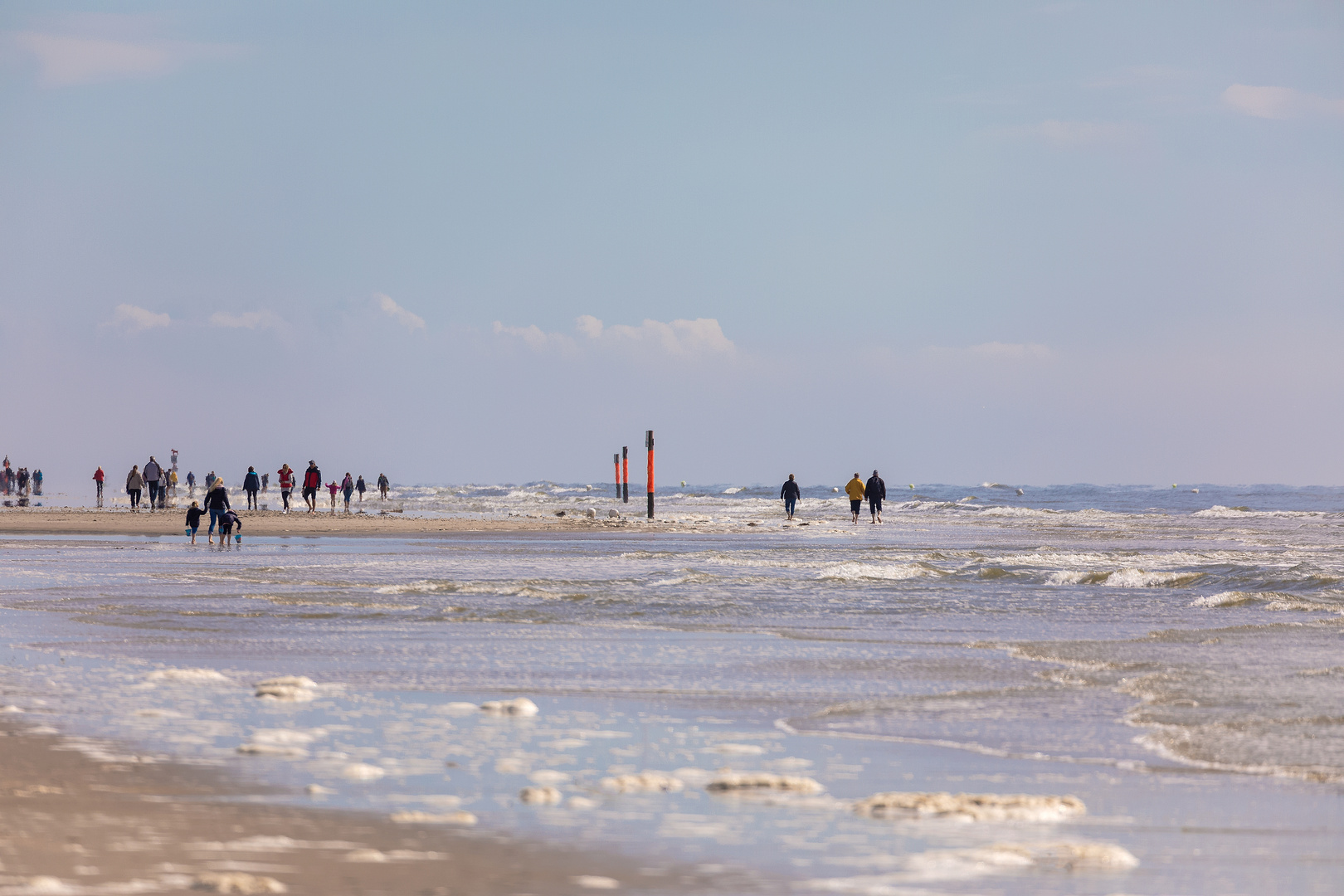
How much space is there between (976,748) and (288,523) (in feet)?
107

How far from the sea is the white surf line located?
36mm

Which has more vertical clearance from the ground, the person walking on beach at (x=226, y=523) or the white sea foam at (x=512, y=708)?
the person walking on beach at (x=226, y=523)

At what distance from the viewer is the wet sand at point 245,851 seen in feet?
13.4

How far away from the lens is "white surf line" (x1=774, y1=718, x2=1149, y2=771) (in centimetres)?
636

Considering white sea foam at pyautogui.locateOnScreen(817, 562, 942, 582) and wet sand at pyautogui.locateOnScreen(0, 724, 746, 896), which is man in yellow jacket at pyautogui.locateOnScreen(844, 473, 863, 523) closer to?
white sea foam at pyautogui.locateOnScreen(817, 562, 942, 582)

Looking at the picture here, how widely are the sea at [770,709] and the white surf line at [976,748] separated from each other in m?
0.04

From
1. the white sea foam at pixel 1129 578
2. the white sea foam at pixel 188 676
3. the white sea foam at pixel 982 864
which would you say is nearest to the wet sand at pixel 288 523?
the white sea foam at pixel 1129 578

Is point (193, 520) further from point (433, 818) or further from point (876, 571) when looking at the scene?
point (433, 818)

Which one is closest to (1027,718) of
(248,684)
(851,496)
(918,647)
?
(918,647)

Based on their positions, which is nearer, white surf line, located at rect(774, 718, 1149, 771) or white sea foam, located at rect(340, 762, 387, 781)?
white sea foam, located at rect(340, 762, 387, 781)

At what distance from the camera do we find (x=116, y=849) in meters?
4.44

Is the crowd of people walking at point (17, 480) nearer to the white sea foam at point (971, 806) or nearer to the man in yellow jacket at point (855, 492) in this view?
the man in yellow jacket at point (855, 492)

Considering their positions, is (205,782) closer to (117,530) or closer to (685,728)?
(685,728)

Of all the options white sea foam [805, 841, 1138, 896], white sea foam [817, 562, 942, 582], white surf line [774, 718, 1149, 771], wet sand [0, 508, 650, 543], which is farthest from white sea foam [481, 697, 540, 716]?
wet sand [0, 508, 650, 543]
